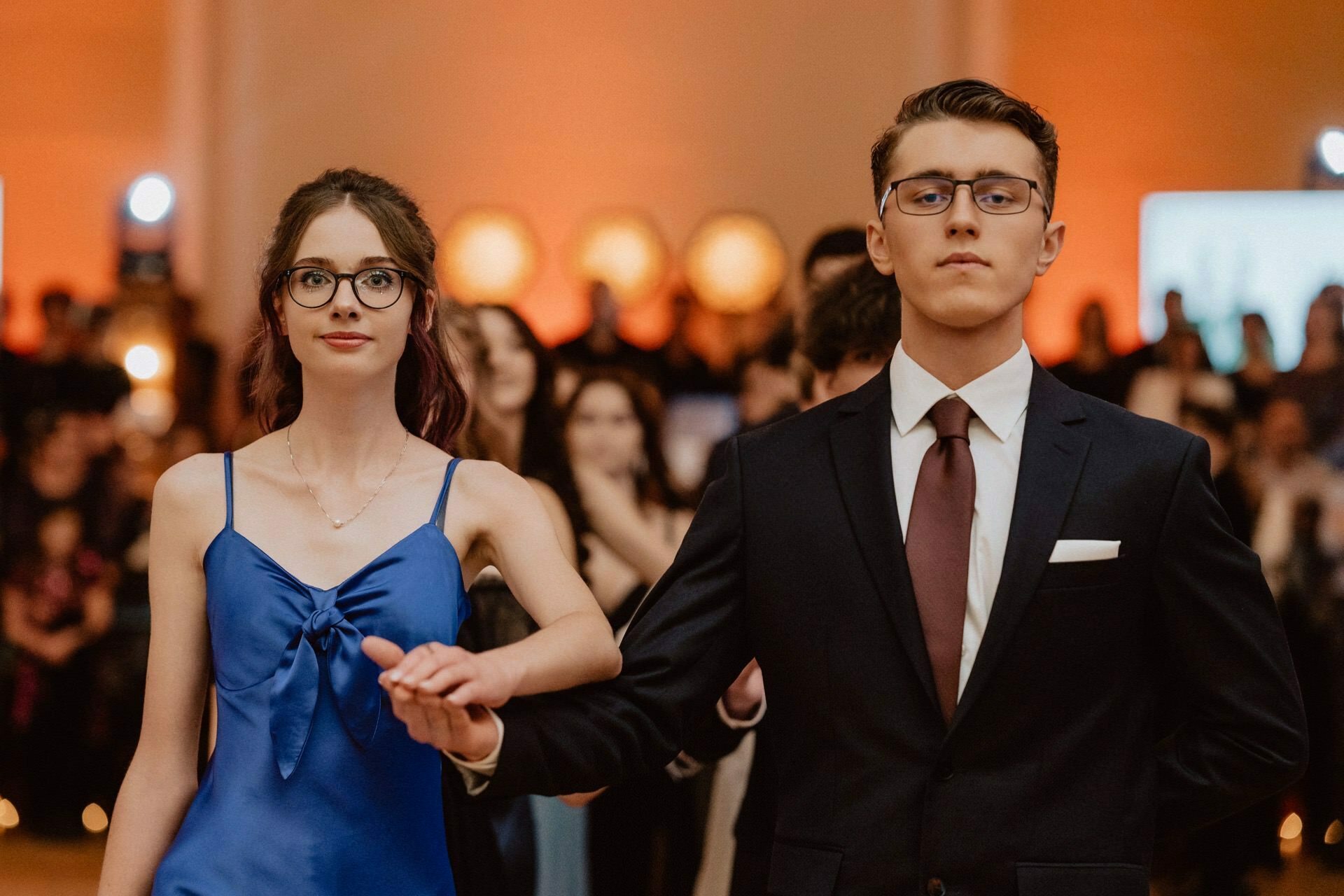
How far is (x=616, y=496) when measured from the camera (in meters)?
4.66

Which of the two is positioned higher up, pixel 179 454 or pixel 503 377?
pixel 503 377

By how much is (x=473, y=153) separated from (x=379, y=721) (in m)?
7.69

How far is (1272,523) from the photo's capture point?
20.6 ft

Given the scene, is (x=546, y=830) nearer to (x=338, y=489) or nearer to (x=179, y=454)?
(x=338, y=489)

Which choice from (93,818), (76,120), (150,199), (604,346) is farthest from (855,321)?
(76,120)

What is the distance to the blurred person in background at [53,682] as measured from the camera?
6418 millimetres

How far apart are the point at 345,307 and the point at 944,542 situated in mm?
963

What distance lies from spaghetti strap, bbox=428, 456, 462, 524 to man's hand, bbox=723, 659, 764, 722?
739 millimetres

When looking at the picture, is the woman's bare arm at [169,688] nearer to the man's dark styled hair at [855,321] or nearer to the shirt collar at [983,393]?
the shirt collar at [983,393]

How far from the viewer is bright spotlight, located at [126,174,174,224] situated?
9273mm

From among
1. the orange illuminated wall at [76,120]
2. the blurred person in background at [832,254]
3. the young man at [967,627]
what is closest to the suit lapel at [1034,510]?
the young man at [967,627]

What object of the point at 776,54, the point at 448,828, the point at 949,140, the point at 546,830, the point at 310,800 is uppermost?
the point at 776,54

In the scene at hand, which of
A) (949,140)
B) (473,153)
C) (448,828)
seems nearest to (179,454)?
(473,153)

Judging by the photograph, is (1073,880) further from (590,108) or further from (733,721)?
(590,108)
